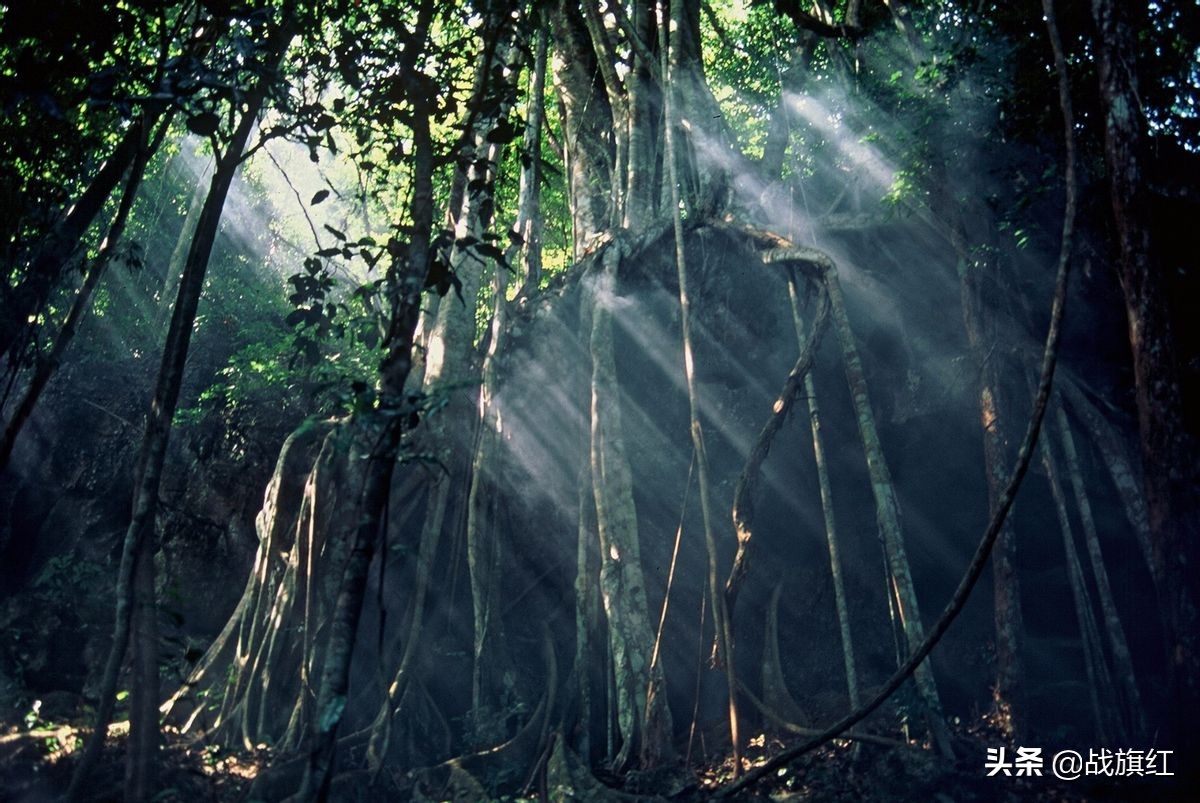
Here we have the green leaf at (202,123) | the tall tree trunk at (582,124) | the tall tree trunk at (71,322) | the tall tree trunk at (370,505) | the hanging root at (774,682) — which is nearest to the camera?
the tall tree trunk at (370,505)

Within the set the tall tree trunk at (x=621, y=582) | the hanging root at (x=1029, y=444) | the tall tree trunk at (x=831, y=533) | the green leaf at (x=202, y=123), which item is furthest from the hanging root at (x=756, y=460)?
the green leaf at (x=202, y=123)

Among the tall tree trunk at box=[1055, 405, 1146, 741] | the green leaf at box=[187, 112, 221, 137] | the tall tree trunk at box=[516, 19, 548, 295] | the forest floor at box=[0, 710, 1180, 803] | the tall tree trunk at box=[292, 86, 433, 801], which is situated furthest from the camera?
the tall tree trunk at box=[516, 19, 548, 295]

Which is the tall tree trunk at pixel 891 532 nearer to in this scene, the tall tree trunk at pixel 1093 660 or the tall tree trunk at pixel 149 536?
the tall tree trunk at pixel 1093 660

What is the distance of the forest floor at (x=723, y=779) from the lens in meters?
4.14

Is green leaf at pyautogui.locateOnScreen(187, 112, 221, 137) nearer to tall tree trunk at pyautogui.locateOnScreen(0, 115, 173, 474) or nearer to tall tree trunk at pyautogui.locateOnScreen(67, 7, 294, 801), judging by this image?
tall tree trunk at pyautogui.locateOnScreen(67, 7, 294, 801)

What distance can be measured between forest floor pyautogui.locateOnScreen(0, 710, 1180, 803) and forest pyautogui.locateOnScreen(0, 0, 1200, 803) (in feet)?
0.10

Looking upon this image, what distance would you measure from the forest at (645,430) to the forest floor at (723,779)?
0.10 ft

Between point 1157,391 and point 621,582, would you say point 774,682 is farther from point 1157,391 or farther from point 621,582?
point 1157,391

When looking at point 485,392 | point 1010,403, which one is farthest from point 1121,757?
point 485,392

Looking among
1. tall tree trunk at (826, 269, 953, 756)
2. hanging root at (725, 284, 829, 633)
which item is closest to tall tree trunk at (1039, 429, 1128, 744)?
tall tree trunk at (826, 269, 953, 756)

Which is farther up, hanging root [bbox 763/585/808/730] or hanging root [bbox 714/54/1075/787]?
hanging root [bbox 714/54/1075/787]

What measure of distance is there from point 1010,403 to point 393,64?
18.5 ft

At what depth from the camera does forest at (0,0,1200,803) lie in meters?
3.46

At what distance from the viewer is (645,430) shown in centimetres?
727
